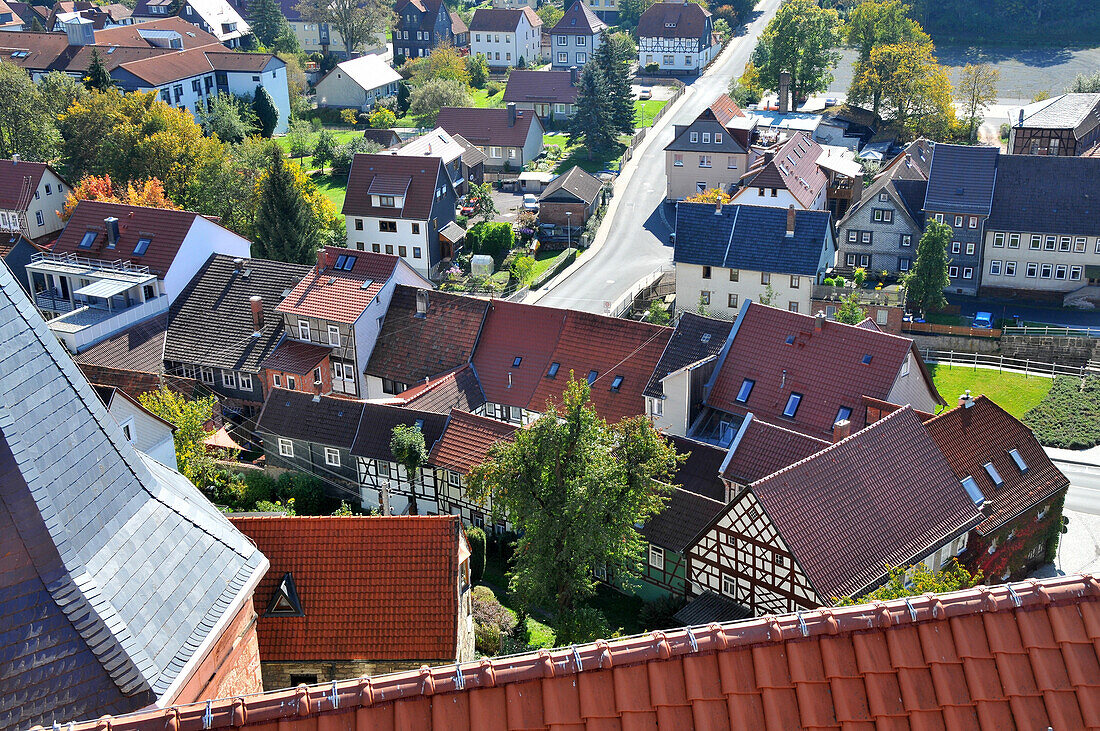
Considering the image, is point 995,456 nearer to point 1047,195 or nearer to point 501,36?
point 1047,195

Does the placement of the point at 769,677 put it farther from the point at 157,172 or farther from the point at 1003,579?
the point at 157,172

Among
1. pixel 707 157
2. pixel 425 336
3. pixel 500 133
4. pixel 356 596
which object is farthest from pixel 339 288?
pixel 500 133

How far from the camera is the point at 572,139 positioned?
11288cm

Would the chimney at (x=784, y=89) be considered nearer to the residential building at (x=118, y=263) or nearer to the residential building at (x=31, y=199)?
the residential building at (x=118, y=263)

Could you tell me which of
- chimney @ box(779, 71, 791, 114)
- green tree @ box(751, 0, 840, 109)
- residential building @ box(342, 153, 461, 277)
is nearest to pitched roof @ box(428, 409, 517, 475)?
residential building @ box(342, 153, 461, 277)

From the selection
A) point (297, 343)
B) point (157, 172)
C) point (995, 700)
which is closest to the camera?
point (995, 700)

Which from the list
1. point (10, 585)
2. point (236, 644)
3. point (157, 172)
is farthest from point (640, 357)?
point (157, 172)

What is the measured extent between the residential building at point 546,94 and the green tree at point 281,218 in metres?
54.4

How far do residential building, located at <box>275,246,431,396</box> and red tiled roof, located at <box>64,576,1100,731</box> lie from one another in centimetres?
4298

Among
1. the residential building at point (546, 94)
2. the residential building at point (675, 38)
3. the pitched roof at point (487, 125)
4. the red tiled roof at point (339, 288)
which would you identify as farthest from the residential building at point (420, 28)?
the red tiled roof at point (339, 288)

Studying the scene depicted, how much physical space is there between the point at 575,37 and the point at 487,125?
148ft

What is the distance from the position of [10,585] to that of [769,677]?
11.1 m

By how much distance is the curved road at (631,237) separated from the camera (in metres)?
72.2

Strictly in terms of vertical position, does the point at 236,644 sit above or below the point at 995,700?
below
